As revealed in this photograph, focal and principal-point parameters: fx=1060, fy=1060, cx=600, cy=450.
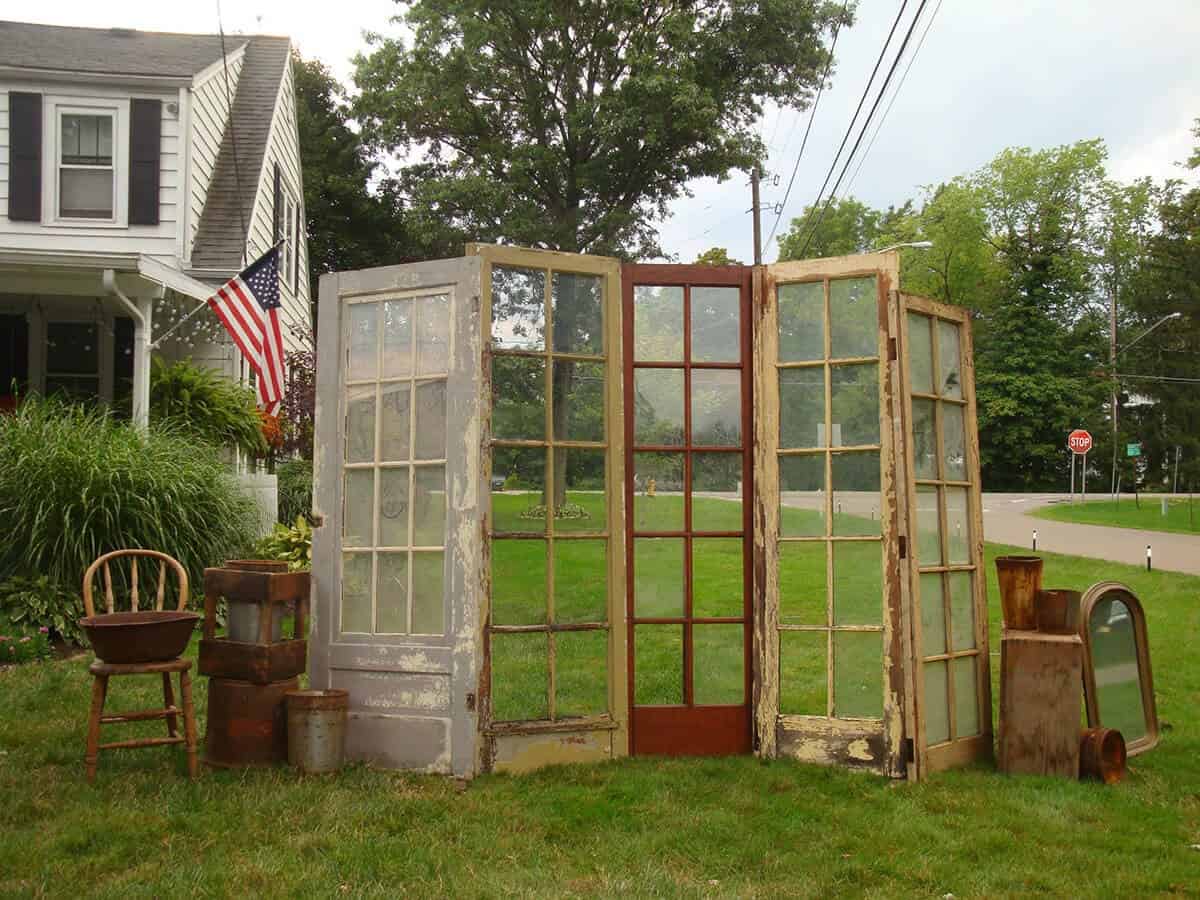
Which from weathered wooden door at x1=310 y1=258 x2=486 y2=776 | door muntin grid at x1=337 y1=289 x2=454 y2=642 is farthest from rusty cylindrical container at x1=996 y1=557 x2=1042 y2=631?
door muntin grid at x1=337 y1=289 x2=454 y2=642

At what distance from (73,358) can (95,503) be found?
5882mm

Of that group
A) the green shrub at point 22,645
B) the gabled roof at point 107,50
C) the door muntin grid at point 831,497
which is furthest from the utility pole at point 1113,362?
the green shrub at point 22,645

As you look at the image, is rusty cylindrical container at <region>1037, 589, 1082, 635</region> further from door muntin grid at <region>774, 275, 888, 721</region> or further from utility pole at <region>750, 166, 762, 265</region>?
utility pole at <region>750, 166, 762, 265</region>

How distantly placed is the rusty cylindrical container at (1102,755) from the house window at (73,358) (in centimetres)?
1182

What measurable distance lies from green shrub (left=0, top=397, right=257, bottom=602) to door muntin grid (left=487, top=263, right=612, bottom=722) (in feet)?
13.2

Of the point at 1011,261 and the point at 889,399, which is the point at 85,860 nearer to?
the point at 889,399

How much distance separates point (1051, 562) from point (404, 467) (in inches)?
468

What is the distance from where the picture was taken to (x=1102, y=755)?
495 centimetres

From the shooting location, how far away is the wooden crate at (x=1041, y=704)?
499 cm

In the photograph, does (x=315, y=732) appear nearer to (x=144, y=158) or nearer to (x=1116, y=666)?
(x=1116, y=666)

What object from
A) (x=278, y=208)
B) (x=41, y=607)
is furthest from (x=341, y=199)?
(x=41, y=607)

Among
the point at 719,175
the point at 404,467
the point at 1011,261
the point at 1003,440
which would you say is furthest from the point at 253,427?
the point at 1011,261

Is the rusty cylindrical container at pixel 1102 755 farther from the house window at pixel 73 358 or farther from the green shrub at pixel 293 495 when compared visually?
the house window at pixel 73 358

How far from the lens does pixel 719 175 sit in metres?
21.4
